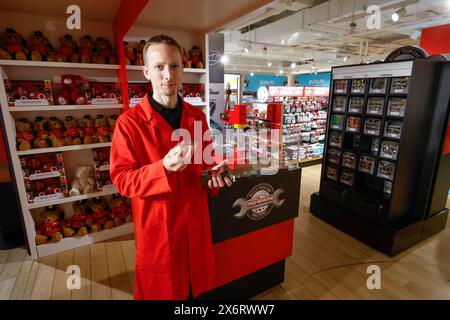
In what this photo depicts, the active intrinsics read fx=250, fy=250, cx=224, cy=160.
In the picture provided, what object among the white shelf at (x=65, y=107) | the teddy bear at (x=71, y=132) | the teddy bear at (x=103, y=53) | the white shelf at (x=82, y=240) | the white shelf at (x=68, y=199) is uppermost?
the teddy bear at (x=103, y=53)

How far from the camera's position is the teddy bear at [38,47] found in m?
2.46

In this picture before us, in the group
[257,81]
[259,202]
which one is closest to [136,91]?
[259,202]

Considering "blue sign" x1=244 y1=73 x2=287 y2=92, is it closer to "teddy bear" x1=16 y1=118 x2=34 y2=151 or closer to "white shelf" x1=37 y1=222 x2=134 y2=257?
"white shelf" x1=37 y1=222 x2=134 y2=257

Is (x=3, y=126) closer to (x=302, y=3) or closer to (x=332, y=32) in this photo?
(x=302, y=3)

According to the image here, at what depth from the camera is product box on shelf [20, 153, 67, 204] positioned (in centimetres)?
266

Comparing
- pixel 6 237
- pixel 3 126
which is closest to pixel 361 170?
pixel 3 126

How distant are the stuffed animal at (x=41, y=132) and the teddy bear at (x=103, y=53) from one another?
2.80 feet

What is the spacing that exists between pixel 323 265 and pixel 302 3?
13.8 feet

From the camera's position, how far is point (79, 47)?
276 centimetres

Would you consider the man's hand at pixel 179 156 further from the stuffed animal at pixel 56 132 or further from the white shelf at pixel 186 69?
the stuffed animal at pixel 56 132

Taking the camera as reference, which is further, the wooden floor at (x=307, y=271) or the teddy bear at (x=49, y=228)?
the teddy bear at (x=49, y=228)

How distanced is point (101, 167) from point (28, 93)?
40.7 inches

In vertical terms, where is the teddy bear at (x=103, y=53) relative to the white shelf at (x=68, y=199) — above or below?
above

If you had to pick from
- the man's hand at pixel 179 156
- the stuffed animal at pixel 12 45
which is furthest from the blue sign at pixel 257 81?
the man's hand at pixel 179 156
